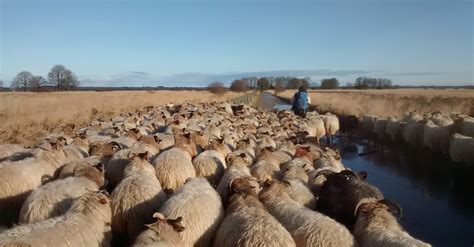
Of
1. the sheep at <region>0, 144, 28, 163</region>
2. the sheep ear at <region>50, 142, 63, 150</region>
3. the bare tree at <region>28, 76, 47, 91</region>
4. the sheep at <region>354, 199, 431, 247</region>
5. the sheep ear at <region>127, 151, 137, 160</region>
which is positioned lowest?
the sheep at <region>354, 199, 431, 247</region>

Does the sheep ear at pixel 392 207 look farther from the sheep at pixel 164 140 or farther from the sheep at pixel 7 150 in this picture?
the sheep at pixel 7 150

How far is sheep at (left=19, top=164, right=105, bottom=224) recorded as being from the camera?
20.8 feet

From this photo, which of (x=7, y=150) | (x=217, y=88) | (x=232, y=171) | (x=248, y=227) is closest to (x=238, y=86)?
(x=217, y=88)

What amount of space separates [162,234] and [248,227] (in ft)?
3.44

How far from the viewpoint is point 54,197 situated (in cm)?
664

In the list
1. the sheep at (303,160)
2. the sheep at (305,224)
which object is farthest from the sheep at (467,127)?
the sheep at (305,224)

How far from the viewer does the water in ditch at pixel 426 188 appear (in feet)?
30.6

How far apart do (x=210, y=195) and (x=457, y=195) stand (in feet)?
26.5

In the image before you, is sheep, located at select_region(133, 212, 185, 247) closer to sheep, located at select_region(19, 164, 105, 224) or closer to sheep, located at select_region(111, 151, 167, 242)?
sheep, located at select_region(111, 151, 167, 242)

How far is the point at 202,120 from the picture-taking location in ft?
58.9

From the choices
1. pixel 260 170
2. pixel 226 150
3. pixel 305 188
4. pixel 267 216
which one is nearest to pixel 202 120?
pixel 226 150

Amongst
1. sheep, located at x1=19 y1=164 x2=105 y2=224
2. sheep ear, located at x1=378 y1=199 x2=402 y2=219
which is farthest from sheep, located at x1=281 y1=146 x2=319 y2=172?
sheep, located at x1=19 y1=164 x2=105 y2=224

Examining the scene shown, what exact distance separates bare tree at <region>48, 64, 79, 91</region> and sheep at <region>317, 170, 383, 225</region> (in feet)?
266

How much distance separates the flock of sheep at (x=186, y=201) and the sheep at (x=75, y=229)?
14 millimetres
